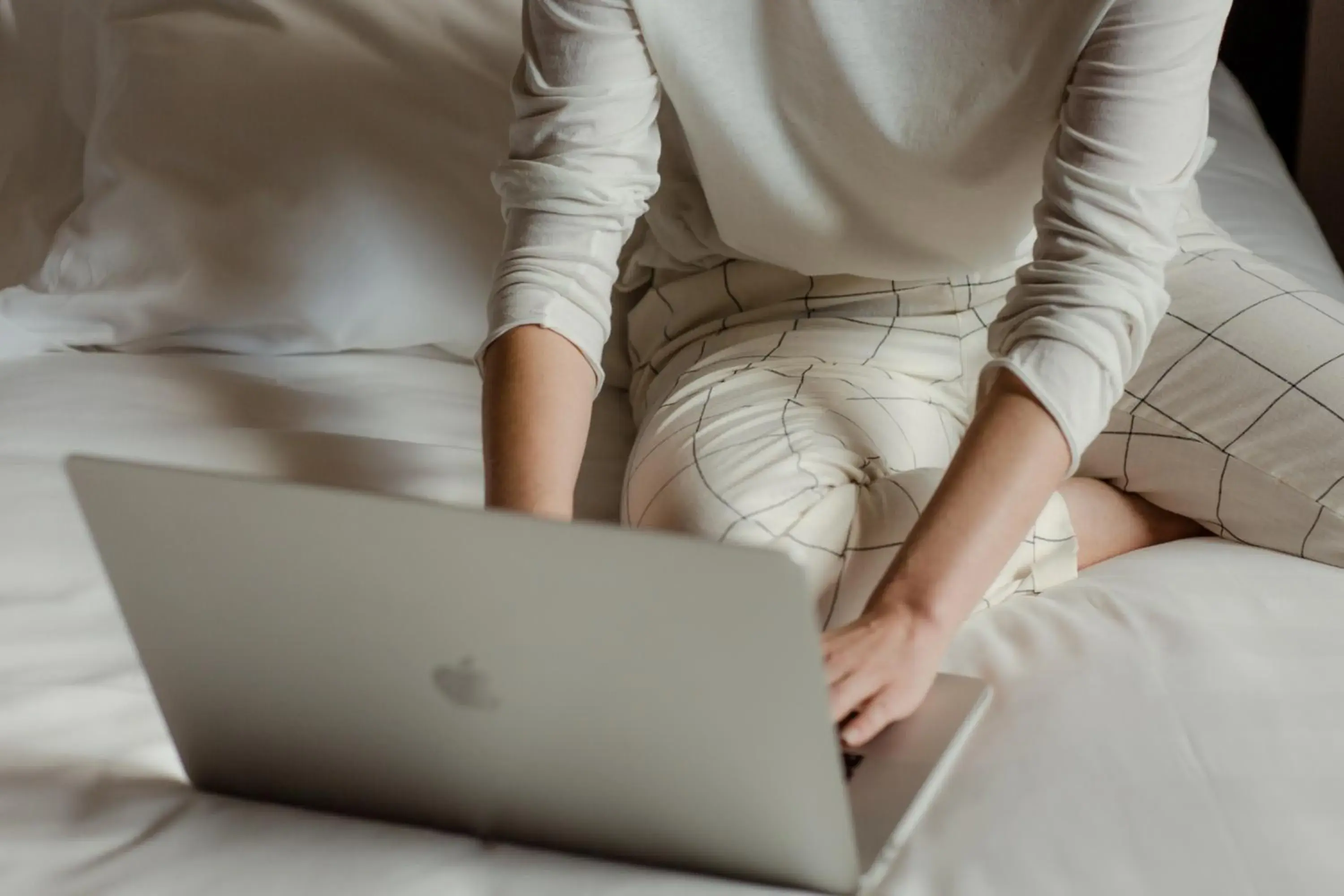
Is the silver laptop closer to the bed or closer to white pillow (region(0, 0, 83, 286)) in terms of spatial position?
the bed

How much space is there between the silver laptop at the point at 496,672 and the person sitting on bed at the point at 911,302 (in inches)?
7.5

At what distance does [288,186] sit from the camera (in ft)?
4.16

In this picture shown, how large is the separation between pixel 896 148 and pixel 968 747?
47 cm

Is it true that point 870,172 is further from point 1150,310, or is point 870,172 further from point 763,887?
point 763,887

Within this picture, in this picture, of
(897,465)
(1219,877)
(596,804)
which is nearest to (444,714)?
(596,804)

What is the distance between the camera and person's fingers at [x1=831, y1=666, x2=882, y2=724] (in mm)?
709

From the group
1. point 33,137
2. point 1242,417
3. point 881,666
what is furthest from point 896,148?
point 33,137

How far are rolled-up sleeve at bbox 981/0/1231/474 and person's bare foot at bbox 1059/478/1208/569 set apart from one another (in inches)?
5.7

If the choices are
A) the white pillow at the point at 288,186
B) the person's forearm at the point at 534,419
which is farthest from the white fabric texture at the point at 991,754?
the white pillow at the point at 288,186

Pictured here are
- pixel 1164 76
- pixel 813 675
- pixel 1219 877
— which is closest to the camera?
pixel 813 675

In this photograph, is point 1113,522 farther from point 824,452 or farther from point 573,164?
point 573,164

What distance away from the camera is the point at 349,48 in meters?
1.31

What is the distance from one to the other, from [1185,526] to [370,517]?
28.8 inches

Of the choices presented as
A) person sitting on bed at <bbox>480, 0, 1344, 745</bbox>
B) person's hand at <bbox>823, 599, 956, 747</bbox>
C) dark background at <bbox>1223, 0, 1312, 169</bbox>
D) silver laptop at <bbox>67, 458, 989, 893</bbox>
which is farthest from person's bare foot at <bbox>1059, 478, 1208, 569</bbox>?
dark background at <bbox>1223, 0, 1312, 169</bbox>
